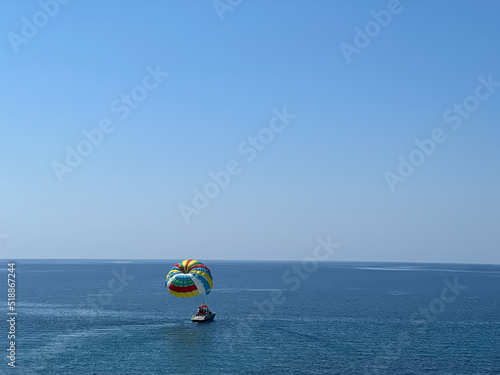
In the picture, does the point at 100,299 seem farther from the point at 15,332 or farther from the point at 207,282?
the point at 207,282

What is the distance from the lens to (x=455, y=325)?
10925cm

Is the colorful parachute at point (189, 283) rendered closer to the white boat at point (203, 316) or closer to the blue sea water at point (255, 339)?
the blue sea water at point (255, 339)

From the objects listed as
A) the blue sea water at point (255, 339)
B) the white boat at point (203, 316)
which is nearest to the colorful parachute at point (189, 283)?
the blue sea water at point (255, 339)

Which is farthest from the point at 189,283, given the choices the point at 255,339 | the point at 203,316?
the point at 203,316

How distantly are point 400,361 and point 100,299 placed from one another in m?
106

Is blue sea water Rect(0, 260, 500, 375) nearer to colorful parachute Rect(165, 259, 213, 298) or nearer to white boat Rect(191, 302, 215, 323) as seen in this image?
white boat Rect(191, 302, 215, 323)

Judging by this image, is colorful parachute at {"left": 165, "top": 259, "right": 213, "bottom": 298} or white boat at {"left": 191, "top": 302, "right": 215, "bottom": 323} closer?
colorful parachute at {"left": 165, "top": 259, "right": 213, "bottom": 298}

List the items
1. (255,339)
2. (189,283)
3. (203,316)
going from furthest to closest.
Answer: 1. (203,316)
2. (189,283)
3. (255,339)

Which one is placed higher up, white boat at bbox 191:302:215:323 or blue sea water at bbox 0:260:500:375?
white boat at bbox 191:302:215:323

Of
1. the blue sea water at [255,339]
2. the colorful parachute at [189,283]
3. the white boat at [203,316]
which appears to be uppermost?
the colorful parachute at [189,283]

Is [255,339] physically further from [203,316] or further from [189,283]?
[203,316]

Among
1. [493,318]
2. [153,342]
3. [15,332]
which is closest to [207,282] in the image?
[153,342]

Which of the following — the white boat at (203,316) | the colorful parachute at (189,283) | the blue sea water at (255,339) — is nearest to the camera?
the blue sea water at (255,339)

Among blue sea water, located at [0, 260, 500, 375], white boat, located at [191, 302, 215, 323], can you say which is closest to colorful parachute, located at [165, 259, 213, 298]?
blue sea water, located at [0, 260, 500, 375]
